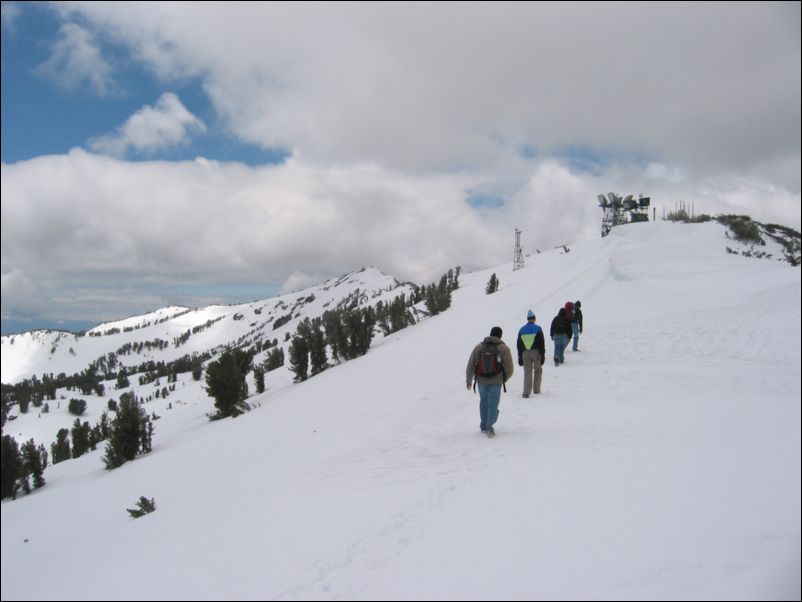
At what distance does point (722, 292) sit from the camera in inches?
677

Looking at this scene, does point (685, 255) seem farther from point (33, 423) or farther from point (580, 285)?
point (33, 423)

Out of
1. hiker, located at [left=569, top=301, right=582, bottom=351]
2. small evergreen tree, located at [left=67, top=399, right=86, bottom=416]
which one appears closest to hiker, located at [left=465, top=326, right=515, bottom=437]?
hiker, located at [left=569, top=301, right=582, bottom=351]

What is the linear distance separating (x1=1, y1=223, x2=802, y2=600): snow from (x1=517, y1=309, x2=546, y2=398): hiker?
51 centimetres

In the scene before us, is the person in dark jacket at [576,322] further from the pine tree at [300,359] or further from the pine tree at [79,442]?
the pine tree at [79,442]

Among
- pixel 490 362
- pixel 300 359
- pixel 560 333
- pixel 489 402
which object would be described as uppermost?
pixel 490 362

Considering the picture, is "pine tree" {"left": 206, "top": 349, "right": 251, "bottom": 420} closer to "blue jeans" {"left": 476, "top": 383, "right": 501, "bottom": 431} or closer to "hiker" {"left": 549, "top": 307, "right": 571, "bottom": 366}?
"hiker" {"left": 549, "top": 307, "right": 571, "bottom": 366}

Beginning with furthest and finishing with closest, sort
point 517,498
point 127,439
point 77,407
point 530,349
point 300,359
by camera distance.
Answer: point 77,407 < point 300,359 < point 127,439 < point 530,349 < point 517,498

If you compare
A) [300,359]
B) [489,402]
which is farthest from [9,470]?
[489,402]

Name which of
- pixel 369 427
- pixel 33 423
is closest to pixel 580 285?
pixel 369 427

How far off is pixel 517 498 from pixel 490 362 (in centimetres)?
319

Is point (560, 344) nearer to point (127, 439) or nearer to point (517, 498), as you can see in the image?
point (517, 498)

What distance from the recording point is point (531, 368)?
11016 millimetres

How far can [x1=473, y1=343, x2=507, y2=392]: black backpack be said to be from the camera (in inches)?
323

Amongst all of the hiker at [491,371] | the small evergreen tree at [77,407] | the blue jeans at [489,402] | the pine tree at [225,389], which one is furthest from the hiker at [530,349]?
the small evergreen tree at [77,407]
